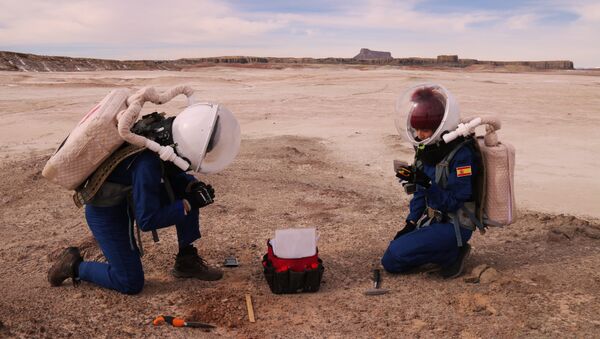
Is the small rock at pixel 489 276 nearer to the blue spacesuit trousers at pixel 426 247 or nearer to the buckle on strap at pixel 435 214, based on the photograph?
the blue spacesuit trousers at pixel 426 247

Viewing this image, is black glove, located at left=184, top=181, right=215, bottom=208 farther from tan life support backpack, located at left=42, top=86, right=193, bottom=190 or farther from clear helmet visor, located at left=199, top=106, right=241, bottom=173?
tan life support backpack, located at left=42, top=86, right=193, bottom=190

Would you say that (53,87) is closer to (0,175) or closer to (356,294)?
(0,175)

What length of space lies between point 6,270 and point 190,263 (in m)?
1.61

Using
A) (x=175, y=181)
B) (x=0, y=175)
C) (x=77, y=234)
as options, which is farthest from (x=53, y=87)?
(x=175, y=181)

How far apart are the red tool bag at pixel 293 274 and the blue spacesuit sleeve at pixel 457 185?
0.99 m

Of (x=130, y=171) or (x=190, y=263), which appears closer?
(x=130, y=171)

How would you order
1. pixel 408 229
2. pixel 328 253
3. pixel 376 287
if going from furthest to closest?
pixel 328 253 → pixel 408 229 → pixel 376 287

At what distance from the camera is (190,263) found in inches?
169

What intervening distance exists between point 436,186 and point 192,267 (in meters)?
1.92

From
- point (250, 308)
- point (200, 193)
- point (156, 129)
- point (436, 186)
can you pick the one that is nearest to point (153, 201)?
point (200, 193)

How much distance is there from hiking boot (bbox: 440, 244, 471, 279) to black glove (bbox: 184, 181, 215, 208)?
1.85m

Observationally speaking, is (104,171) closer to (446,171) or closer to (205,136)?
(205,136)

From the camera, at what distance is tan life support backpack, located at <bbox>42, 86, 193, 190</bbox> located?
11.6ft

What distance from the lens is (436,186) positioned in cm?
408
